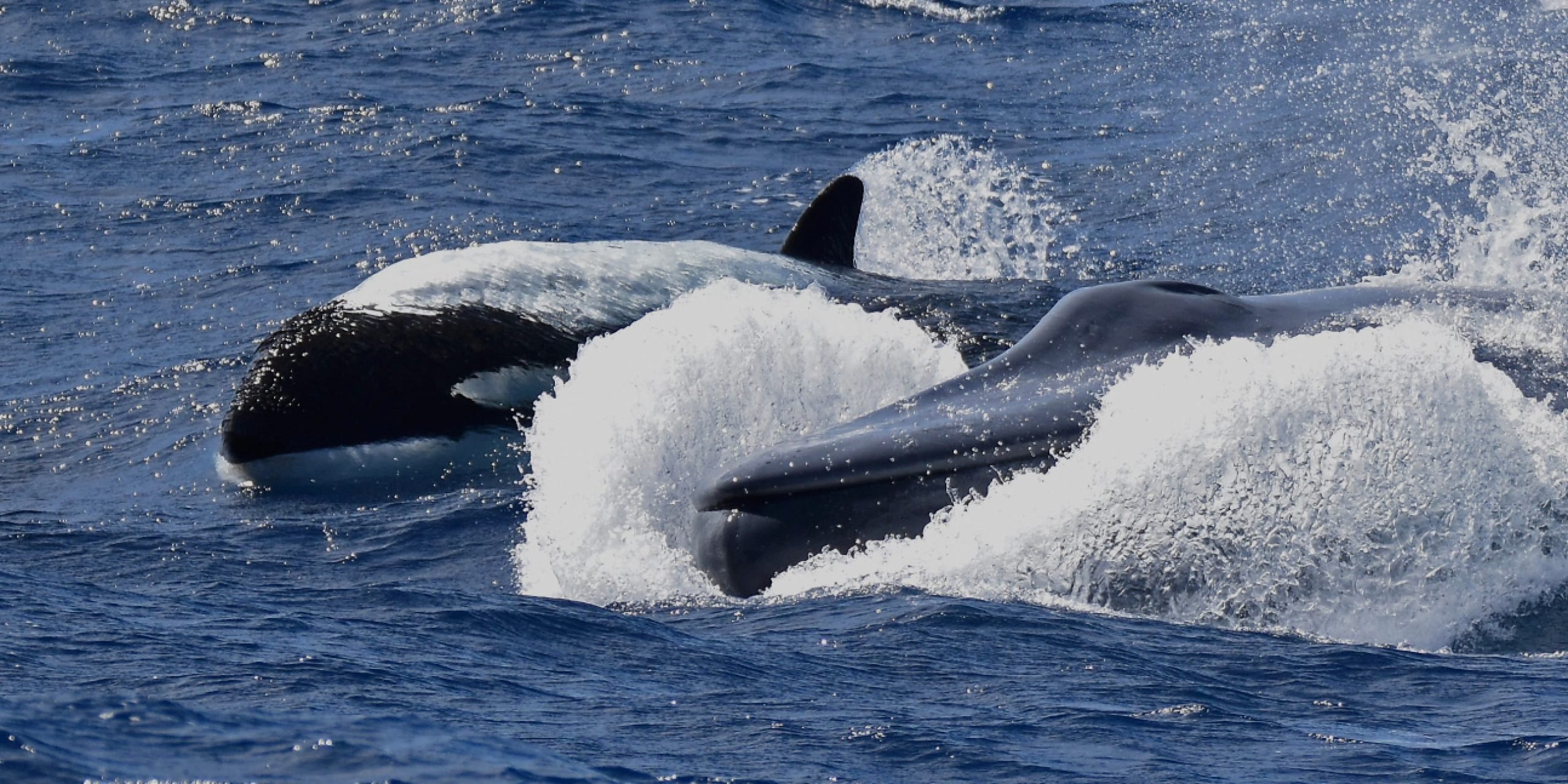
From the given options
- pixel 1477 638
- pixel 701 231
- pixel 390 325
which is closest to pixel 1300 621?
pixel 1477 638

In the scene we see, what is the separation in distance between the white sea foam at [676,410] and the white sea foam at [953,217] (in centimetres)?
550

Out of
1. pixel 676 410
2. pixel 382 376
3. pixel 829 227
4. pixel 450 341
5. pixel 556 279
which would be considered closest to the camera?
pixel 676 410

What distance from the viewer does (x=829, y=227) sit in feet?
47.8

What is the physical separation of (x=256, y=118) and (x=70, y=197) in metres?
3.49

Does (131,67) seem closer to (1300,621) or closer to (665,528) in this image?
(665,528)

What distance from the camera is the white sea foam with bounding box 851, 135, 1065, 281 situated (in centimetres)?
1739

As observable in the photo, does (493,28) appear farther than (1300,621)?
Yes

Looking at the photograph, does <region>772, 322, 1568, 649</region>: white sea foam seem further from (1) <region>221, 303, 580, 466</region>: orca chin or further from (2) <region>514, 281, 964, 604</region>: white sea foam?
(1) <region>221, 303, 580, 466</region>: orca chin

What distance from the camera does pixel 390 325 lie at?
40.4ft

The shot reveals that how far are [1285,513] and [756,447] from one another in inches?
114

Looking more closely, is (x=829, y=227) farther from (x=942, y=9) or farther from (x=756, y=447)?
(x=942, y=9)

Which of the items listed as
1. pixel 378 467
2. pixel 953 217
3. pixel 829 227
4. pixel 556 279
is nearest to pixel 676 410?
pixel 378 467

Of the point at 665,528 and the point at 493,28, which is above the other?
the point at 493,28

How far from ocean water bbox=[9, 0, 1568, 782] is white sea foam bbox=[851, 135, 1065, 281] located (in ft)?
0.27
